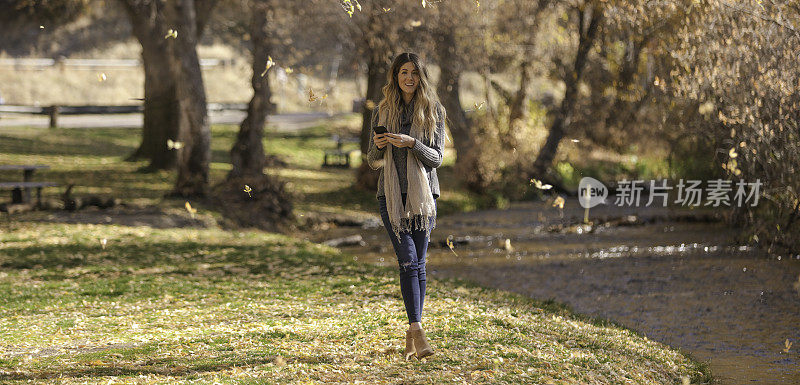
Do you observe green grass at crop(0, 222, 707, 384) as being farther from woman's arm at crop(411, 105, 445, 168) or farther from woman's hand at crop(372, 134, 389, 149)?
woman's hand at crop(372, 134, 389, 149)

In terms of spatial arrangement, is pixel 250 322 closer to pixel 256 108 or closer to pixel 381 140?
pixel 381 140

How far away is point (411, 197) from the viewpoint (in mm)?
6949

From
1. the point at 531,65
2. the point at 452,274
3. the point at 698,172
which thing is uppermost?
the point at 531,65

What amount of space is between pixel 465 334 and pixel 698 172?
38.5ft

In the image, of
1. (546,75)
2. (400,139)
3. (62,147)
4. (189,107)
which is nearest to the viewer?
(400,139)

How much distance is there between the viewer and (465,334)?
27.5 ft

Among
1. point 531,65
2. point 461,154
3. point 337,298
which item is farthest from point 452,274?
point 531,65

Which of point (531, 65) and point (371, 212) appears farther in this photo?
point (531, 65)

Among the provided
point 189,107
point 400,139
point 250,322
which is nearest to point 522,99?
point 189,107

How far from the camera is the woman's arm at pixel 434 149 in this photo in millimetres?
6914

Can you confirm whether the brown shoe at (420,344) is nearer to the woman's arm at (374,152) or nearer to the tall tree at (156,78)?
the woman's arm at (374,152)

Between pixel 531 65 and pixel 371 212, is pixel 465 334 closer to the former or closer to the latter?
pixel 371 212

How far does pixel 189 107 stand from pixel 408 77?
38.4 feet

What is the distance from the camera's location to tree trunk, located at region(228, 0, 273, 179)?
17469mm
